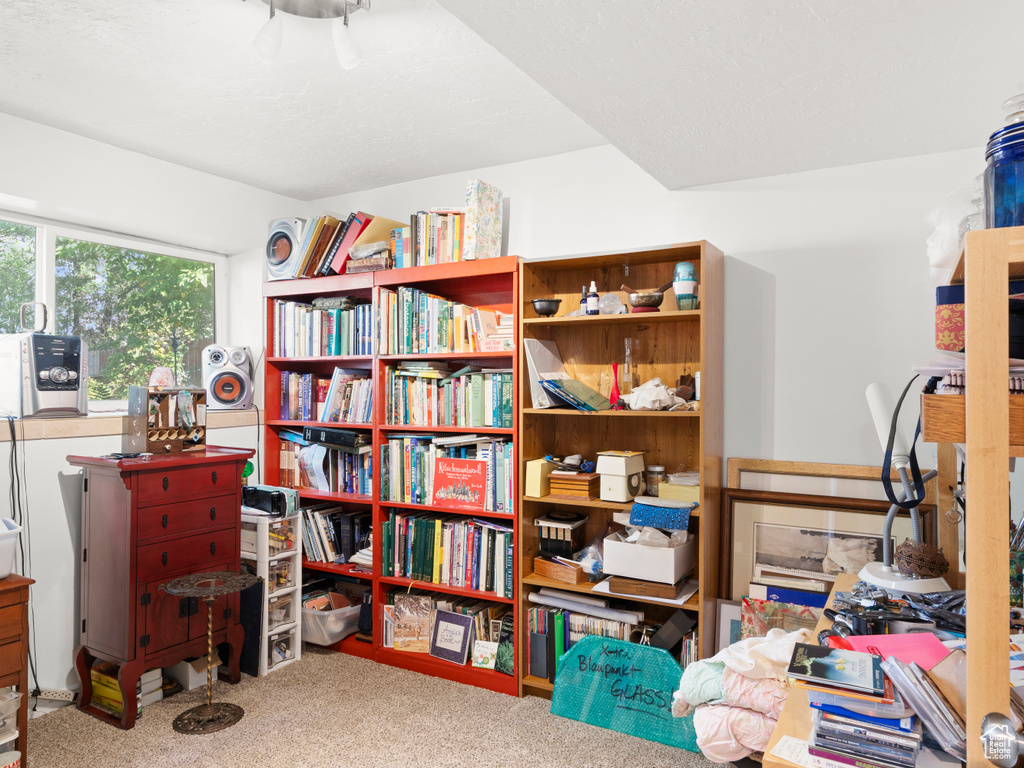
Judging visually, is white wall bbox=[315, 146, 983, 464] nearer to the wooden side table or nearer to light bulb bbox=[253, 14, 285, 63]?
light bulb bbox=[253, 14, 285, 63]

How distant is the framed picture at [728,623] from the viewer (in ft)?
8.41

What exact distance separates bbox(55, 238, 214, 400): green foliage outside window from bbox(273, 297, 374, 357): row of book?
1.51ft

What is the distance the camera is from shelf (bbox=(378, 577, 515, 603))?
9.50 feet

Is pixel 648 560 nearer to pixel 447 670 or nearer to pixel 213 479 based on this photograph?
pixel 447 670

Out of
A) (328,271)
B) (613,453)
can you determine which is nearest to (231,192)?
(328,271)

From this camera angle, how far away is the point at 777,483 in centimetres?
260

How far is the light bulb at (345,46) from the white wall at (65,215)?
169 cm

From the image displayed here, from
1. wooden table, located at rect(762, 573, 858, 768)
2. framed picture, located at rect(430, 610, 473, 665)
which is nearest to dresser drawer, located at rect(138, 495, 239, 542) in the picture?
framed picture, located at rect(430, 610, 473, 665)

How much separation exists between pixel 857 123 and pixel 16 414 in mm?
3246

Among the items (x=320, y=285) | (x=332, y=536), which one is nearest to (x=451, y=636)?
(x=332, y=536)

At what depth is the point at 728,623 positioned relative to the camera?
2.58m

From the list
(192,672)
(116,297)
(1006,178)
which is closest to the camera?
(1006,178)

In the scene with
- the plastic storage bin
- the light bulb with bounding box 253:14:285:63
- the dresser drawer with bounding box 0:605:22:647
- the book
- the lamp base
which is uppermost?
the light bulb with bounding box 253:14:285:63

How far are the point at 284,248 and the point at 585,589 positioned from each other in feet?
7.66
